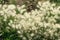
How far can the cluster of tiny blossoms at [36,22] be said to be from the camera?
241 inches

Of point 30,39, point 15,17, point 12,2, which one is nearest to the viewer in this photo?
point 30,39

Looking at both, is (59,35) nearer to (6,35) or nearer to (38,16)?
(38,16)

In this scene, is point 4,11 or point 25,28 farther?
point 4,11

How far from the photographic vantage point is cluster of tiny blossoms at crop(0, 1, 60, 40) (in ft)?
20.1

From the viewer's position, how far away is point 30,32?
621 cm

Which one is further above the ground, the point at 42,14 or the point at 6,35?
the point at 42,14

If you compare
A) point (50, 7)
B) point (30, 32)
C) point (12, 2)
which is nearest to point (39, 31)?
point (30, 32)

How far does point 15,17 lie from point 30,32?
60 cm

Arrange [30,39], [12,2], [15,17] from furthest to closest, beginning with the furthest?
[12,2] < [15,17] < [30,39]

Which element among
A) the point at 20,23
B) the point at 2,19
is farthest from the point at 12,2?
the point at 20,23

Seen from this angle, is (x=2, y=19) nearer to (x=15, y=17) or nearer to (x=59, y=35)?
(x=15, y=17)

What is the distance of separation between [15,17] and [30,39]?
761 mm

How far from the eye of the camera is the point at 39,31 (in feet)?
20.2

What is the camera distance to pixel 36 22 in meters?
6.21
